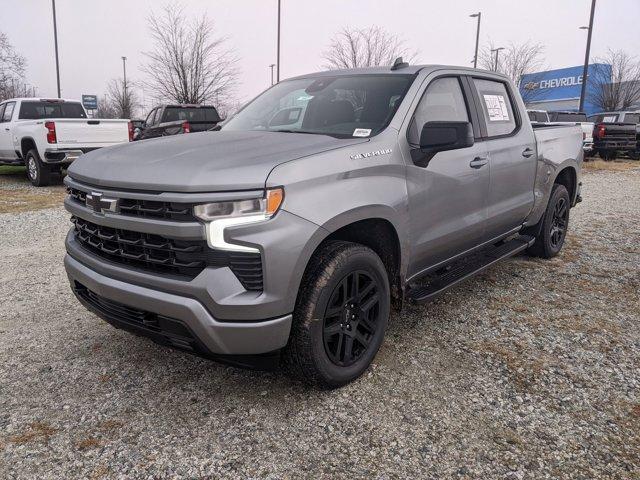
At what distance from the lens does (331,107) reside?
354 centimetres

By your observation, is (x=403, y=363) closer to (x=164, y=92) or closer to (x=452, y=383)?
(x=452, y=383)

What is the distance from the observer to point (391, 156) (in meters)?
3.02

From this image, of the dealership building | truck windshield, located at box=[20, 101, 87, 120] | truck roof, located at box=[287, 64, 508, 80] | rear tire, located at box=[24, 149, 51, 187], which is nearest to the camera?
truck roof, located at box=[287, 64, 508, 80]

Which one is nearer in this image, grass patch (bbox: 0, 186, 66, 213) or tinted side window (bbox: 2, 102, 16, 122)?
grass patch (bbox: 0, 186, 66, 213)

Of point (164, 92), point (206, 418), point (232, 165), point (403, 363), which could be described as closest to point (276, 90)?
point (232, 165)

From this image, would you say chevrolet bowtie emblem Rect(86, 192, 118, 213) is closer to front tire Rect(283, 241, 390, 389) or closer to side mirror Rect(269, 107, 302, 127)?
front tire Rect(283, 241, 390, 389)

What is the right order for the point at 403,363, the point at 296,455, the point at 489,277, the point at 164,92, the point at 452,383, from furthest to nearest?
the point at 164,92 < the point at 489,277 < the point at 403,363 < the point at 452,383 < the point at 296,455

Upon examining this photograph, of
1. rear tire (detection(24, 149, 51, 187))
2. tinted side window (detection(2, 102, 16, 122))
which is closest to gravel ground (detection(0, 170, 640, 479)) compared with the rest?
rear tire (detection(24, 149, 51, 187))

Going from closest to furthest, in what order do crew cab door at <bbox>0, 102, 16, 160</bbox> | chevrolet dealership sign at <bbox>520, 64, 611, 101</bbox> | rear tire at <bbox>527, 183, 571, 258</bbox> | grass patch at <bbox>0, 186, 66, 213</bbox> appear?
1. rear tire at <bbox>527, 183, 571, 258</bbox>
2. grass patch at <bbox>0, 186, 66, 213</bbox>
3. crew cab door at <bbox>0, 102, 16, 160</bbox>
4. chevrolet dealership sign at <bbox>520, 64, 611, 101</bbox>

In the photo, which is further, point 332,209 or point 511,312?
point 511,312

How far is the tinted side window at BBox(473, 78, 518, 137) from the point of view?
13.6ft

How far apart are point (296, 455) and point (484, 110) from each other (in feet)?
9.82

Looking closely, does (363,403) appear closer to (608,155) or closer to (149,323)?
(149,323)

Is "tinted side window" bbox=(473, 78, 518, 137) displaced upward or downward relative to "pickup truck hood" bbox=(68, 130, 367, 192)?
upward
